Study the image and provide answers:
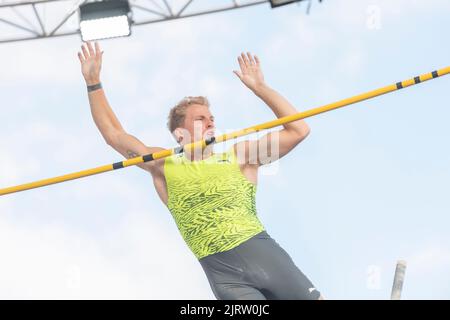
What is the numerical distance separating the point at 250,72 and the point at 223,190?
731 millimetres

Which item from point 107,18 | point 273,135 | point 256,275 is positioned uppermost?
point 107,18

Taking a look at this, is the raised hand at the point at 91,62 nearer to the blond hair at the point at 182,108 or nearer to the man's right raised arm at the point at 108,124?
the man's right raised arm at the point at 108,124

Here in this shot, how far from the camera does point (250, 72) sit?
4629 mm

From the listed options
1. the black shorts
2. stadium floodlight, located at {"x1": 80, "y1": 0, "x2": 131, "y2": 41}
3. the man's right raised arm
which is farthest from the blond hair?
stadium floodlight, located at {"x1": 80, "y1": 0, "x2": 131, "y2": 41}

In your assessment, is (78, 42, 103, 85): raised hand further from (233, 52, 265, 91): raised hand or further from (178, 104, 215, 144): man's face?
(233, 52, 265, 91): raised hand

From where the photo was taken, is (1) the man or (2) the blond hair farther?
(2) the blond hair

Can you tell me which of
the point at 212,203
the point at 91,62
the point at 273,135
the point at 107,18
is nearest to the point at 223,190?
the point at 212,203

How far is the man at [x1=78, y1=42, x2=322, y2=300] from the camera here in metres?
4.13

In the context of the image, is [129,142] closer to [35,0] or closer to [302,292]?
[302,292]

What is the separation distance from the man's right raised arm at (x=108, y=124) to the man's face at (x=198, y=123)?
0.77 feet

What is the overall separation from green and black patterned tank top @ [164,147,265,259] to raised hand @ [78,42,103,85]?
76 cm

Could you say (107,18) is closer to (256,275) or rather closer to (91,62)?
(91,62)

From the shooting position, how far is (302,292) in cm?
409
